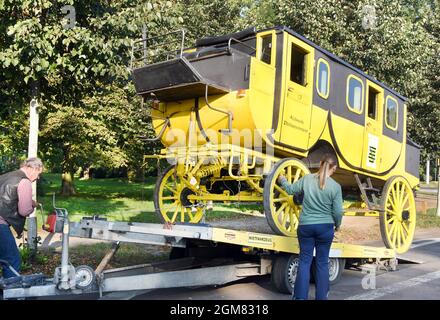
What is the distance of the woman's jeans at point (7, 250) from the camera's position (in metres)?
5.41

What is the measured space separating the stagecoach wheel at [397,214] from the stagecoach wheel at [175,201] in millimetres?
3408

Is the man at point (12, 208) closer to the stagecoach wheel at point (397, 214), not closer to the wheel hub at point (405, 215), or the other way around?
the stagecoach wheel at point (397, 214)

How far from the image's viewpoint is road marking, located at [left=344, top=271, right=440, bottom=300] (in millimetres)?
6290

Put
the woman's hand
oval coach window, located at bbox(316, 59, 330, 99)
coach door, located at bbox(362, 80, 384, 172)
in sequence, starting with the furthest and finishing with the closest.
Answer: coach door, located at bbox(362, 80, 384, 172)
oval coach window, located at bbox(316, 59, 330, 99)
the woman's hand

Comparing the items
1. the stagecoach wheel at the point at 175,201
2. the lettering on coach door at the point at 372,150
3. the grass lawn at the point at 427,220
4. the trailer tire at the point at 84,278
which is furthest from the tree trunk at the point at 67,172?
the trailer tire at the point at 84,278

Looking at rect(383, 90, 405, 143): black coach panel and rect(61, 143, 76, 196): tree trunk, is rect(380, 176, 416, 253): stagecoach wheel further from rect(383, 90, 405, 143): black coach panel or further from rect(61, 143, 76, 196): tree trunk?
rect(61, 143, 76, 196): tree trunk

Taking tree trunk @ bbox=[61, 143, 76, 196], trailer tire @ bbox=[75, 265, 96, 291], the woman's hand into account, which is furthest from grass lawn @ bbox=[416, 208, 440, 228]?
trailer tire @ bbox=[75, 265, 96, 291]

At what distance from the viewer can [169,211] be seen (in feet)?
27.1

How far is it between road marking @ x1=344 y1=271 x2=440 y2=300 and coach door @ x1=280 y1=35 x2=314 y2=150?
2253 millimetres

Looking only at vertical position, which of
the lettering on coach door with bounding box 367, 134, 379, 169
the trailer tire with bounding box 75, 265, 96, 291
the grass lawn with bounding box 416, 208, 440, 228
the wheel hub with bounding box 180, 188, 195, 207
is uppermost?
the lettering on coach door with bounding box 367, 134, 379, 169

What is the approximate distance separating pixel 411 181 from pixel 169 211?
5455 mm

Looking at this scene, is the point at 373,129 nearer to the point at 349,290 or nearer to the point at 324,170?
the point at 349,290

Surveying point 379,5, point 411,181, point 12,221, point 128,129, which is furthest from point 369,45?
point 12,221

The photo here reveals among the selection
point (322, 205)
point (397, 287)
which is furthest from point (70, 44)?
point (397, 287)
